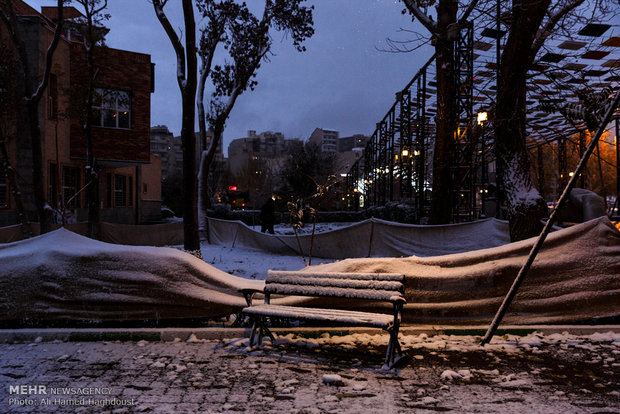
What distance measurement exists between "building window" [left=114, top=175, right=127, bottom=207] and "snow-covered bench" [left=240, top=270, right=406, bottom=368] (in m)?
23.7

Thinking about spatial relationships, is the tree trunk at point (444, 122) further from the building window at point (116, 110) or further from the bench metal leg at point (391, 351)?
the building window at point (116, 110)

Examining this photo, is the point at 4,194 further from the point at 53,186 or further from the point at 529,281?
the point at 529,281

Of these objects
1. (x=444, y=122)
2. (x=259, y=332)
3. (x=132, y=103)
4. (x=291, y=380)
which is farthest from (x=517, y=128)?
(x=132, y=103)

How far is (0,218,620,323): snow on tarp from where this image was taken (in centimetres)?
562

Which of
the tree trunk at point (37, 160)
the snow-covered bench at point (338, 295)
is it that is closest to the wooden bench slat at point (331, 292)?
the snow-covered bench at point (338, 295)

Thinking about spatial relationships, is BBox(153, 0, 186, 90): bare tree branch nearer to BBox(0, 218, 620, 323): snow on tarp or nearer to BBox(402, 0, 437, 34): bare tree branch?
BBox(402, 0, 437, 34): bare tree branch

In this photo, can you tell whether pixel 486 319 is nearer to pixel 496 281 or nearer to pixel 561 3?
pixel 496 281

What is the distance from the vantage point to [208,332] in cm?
555

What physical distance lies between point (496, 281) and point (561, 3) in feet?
16.4

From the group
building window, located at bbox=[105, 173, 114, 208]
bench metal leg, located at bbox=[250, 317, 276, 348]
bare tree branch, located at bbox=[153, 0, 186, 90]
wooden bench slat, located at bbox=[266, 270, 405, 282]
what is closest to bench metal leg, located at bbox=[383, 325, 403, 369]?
wooden bench slat, located at bbox=[266, 270, 405, 282]

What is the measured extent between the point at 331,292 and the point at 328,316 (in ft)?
1.78

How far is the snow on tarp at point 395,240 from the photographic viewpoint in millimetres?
12727

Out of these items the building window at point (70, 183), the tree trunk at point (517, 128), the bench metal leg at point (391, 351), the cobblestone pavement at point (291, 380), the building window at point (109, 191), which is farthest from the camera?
the building window at point (109, 191)

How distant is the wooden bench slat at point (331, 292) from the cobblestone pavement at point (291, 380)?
1.95 ft
